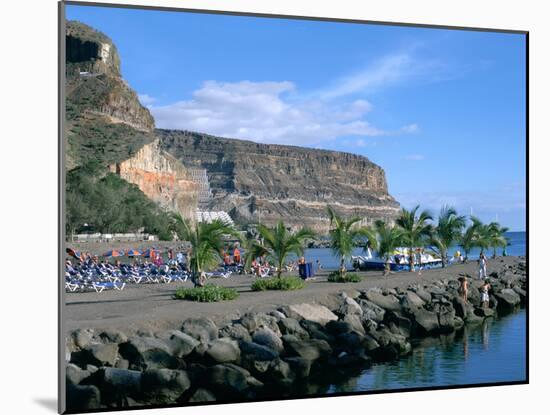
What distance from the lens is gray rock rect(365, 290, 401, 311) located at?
38.2 feet

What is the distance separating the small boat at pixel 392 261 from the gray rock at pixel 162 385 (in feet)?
22.7

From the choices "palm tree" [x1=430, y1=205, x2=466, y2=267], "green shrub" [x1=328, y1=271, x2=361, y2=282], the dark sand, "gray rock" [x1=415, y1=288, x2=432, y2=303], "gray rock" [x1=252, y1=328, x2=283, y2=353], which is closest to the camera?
the dark sand

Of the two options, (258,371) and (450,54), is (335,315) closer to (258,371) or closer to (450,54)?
(258,371)

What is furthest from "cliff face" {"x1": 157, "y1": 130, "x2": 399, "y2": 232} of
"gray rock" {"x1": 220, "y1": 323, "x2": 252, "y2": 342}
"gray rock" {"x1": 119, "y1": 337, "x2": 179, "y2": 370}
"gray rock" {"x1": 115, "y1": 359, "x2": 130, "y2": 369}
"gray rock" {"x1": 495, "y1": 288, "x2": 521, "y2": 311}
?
"gray rock" {"x1": 115, "y1": 359, "x2": 130, "y2": 369}

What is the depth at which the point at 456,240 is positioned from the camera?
41.0ft

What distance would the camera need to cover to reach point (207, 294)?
10.5 meters

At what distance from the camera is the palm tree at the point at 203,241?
36.5 ft

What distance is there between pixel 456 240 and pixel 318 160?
9.08ft

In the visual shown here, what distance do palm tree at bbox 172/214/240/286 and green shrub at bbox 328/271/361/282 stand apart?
2.48m

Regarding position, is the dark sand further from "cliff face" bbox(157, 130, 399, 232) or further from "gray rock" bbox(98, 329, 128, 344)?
"cliff face" bbox(157, 130, 399, 232)

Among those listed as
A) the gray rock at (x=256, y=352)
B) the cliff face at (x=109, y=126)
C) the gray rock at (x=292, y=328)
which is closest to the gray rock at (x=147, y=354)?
the gray rock at (x=256, y=352)

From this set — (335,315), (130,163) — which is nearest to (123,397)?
(335,315)

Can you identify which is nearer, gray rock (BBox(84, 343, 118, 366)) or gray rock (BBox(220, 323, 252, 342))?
gray rock (BBox(84, 343, 118, 366))

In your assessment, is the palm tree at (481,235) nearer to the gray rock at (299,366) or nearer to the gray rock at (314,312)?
the gray rock at (314,312)
